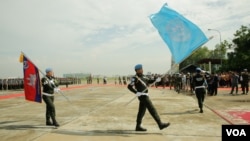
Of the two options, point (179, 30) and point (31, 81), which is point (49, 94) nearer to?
point (31, 81)

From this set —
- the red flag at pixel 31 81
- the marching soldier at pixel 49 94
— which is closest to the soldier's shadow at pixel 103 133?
the marching soldier at pixel 49 94

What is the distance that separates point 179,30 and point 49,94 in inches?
175

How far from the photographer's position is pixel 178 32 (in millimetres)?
10117

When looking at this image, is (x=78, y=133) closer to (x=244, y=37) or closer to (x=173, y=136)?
(x=173, y=136)

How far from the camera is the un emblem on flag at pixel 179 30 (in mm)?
10016

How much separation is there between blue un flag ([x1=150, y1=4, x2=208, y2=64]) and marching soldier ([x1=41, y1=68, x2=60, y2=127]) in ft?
12.0

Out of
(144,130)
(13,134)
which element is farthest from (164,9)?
(13,134)

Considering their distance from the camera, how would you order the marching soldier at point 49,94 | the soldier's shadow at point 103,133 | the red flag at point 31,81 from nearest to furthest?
the soldier's shadow at point 103,133 < the marching soldier at point 49,94 < the red flag at point 31,81

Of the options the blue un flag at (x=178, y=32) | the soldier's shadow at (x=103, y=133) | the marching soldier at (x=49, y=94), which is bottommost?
the soldier's shadow at (x=103, y=133)

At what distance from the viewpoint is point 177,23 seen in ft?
33.3

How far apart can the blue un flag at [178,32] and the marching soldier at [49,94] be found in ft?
12.0

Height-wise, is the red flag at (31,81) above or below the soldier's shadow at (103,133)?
above

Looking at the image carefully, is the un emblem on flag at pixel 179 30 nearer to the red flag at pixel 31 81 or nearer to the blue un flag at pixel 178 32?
the blue un flag at pixel 178 32

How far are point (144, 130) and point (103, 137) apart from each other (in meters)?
1.30
